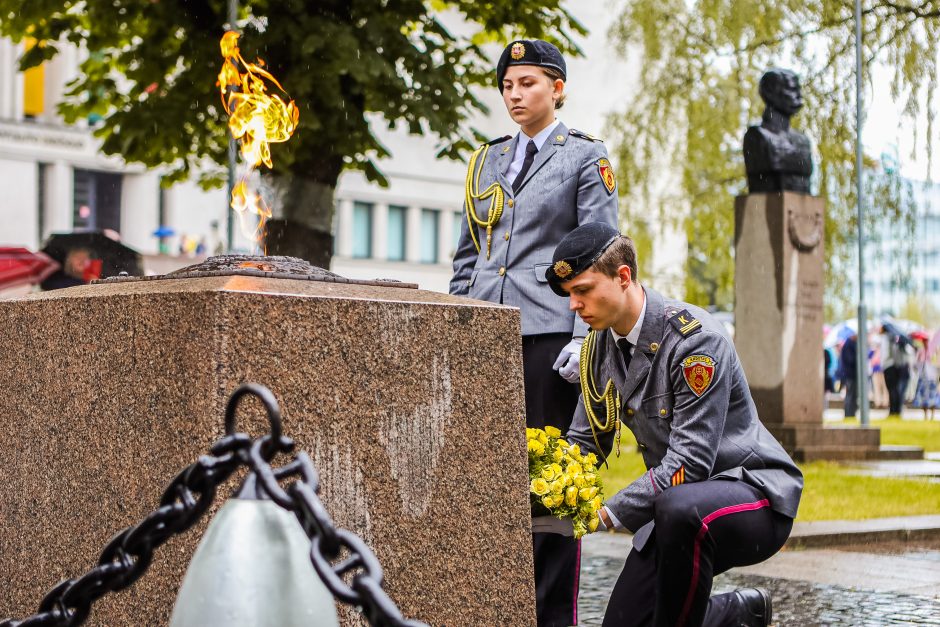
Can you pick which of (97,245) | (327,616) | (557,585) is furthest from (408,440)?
(97,245)

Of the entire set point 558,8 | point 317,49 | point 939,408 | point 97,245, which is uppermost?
point 558,8

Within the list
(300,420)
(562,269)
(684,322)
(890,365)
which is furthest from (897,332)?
(300,420)

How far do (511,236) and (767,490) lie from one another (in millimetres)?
1429

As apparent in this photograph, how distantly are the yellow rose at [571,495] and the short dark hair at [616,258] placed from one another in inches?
26.2

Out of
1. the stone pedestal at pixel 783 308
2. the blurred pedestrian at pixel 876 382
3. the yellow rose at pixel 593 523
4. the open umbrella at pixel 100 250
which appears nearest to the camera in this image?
the yellow rose at pixel 593 523

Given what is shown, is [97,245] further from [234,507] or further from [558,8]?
[234,507]

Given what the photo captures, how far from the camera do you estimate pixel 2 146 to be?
38.3 m

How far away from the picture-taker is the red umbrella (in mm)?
18016

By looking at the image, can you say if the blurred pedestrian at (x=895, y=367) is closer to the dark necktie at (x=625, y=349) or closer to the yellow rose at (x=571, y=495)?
the dark necktie at (x=625, y=349)

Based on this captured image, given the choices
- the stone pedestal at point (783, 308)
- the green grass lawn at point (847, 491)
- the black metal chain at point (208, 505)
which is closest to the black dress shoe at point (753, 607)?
the black metal chain at point (208, 505)

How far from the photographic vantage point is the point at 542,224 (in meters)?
5.18

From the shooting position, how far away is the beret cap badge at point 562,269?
436cm

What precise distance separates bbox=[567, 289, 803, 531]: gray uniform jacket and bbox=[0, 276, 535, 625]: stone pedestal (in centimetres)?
41

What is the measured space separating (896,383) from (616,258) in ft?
85.4
